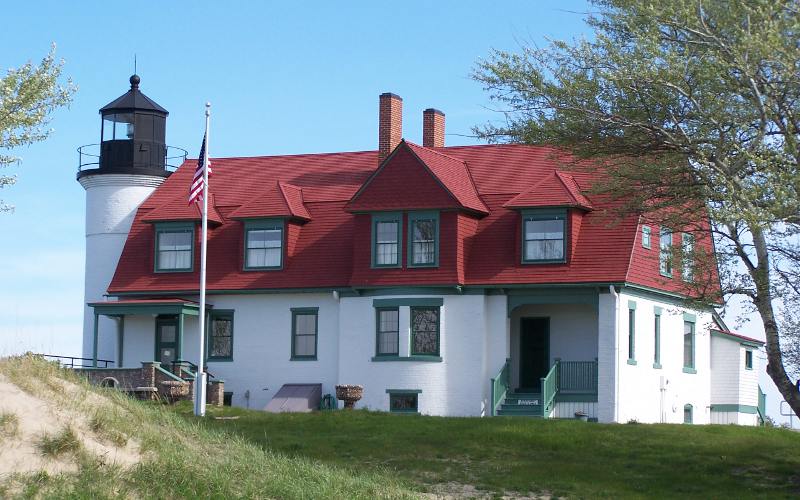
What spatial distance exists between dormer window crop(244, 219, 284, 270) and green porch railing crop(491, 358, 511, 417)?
26.1ft

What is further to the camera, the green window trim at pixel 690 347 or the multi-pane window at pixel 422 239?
the green window trim at pixel 690 347

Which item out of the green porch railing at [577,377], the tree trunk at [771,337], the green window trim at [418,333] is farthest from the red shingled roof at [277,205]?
the tree trunk at [771,337]

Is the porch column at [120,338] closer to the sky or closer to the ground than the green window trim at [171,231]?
closer to the ground

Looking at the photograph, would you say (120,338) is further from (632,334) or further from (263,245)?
(632,334)

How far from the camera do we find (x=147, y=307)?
132ft

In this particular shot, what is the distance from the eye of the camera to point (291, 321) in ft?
132

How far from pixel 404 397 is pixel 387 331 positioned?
200cm

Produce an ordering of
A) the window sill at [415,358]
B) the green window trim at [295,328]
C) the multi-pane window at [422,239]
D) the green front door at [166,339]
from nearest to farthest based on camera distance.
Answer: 1. the window sill at [415,358]
2. the multi-pane window at [422,239]
3. the green window trim at [295,328]
4. the green front door at [166,339]

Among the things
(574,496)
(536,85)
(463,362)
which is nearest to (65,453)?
(574,496)

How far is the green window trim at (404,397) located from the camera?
1478 inches

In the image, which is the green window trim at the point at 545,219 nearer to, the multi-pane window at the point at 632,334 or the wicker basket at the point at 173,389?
the multi-pane window at the point at 632,334

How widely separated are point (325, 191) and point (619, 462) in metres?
17.2

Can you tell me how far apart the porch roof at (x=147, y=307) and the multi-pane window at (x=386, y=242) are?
5.91 meters

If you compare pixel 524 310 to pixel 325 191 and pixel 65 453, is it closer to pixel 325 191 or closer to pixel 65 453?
pixel 325 191
